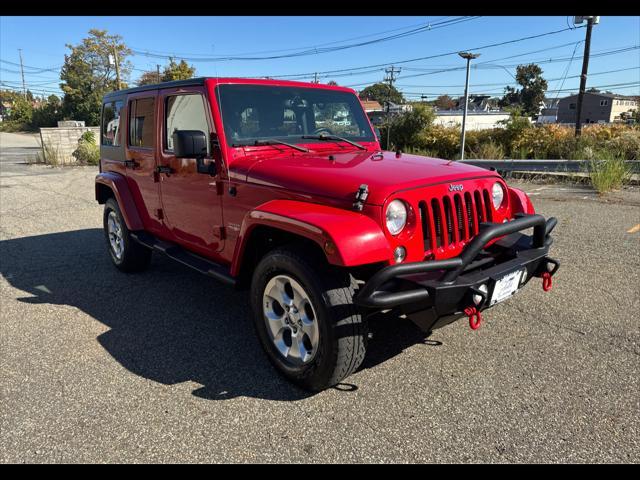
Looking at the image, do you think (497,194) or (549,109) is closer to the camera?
(497,194)

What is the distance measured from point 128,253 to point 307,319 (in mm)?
2899

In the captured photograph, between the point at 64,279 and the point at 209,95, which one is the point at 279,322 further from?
the point at 64,279

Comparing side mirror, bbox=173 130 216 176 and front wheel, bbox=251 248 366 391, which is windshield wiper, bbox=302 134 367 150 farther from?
front wheel, bbox=251 248 366 391

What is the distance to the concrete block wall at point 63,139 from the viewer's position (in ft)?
61.1

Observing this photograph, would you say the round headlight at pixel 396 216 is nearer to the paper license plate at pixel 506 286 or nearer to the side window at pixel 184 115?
the paper license plate at pixel 506 286

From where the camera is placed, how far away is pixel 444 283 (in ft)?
7.80

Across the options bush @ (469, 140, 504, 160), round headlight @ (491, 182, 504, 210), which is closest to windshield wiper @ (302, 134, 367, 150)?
round headlight @ (491, 182, 504, 210)

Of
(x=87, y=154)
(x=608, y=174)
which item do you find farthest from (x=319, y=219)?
(x=87, y=154)

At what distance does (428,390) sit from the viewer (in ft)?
9.06

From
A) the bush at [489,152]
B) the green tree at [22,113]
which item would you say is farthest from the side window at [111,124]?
the green tree at [22,113]

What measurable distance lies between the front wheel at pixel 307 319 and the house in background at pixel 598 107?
84867 millimetres

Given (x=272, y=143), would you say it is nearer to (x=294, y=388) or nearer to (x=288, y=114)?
(x=288, y=114)

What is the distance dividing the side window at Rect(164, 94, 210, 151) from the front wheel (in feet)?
4.46

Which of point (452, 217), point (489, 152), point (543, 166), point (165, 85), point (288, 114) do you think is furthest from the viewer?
point (489, 152)
